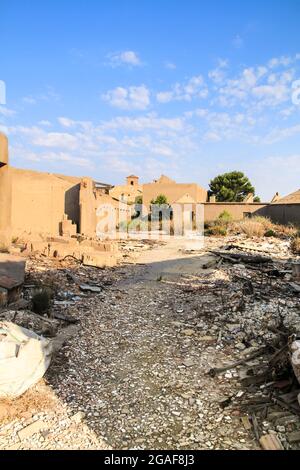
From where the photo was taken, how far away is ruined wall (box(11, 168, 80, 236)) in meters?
→ 14.7

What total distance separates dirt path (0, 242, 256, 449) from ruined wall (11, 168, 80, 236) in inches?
352

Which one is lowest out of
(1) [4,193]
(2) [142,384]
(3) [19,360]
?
(2) [142,384]

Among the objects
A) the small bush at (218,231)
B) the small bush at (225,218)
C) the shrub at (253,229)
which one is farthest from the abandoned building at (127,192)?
the shrub at (253,229)

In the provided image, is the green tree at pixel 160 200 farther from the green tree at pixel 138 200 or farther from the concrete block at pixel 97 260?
the concrete block at pixel 97 260

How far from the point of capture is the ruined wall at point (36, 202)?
48.3 ft

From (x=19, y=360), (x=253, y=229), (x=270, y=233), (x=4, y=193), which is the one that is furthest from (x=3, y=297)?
(x=253, y=229)

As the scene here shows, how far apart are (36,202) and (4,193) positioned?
7127 millimetres

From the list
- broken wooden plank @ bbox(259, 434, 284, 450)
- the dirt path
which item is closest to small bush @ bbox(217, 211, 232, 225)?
the dirt path

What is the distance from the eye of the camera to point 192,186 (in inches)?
1425

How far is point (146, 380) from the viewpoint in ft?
13.4

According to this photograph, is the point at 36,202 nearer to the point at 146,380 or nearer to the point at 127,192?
the point at 146,380

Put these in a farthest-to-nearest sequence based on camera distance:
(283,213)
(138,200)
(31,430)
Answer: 1. (138,200)
2. (283,213)
3. (31,430)

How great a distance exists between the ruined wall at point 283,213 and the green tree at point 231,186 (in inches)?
659

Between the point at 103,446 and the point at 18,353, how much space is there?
121 centimetres
